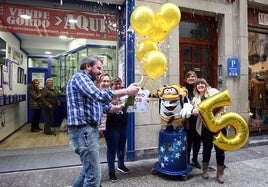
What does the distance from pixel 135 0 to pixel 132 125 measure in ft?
7.61

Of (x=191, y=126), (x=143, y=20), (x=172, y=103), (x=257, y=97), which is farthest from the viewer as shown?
(x=257, y=97)

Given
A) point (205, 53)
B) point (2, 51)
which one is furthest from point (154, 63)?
point (2, 51)

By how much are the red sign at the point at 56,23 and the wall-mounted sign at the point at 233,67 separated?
2546 mm

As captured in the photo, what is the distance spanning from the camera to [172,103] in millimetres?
3832

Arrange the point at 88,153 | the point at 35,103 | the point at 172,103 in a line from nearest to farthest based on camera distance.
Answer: the point at 88,153, the point at 172,103, the point at 35,103

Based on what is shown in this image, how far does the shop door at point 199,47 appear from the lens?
579 centimetres

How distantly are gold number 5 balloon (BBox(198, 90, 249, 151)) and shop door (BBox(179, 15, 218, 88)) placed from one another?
208 cm

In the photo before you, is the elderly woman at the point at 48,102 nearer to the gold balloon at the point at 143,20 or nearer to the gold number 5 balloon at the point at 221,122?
the gold balloon at the point at 143,20

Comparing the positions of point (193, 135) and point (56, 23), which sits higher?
point (56, 23)

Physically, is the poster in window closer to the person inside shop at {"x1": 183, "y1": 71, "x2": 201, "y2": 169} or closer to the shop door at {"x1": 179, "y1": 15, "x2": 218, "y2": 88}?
the shop door at {"x1": 179, "y1": 15, "x2": 218, "y2": 88}

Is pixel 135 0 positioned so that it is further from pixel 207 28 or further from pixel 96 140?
pixel 96 140

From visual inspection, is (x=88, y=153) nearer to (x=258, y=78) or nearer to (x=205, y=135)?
(x=205, y=135)

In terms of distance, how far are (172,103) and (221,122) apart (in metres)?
0.73

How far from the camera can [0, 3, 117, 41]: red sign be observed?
4.75 m
